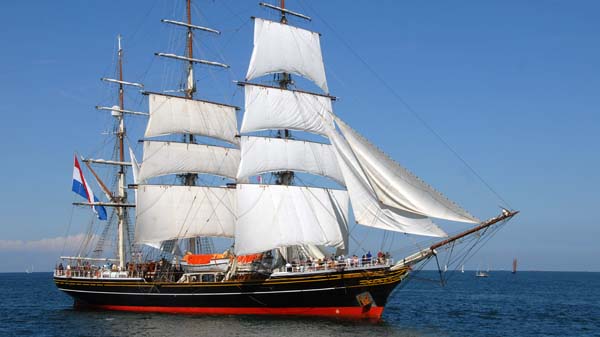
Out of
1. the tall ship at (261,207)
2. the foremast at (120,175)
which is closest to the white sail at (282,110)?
the tall ship at (261,207)

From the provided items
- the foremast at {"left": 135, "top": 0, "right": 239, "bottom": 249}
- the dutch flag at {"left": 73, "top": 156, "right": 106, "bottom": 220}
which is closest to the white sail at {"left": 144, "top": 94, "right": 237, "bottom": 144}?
the foremast at {"left": 135, "top": 0, "right": 239, "bottom": 249}

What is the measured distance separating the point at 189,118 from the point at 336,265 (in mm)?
A: 21689

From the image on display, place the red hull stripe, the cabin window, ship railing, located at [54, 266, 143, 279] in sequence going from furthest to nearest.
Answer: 1. ship railing, located at [54, 266, 143, 279]
2. the cabin window
3. the red hull stripe

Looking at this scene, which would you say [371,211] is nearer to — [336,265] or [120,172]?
[336,265]

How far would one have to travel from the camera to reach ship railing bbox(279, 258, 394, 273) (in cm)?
4408

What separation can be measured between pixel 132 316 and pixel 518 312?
30.0m

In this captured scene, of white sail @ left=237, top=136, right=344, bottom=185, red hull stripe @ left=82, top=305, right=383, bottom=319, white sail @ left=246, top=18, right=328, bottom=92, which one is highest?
white sail @ left=246, top=18, right=328, bottom=92

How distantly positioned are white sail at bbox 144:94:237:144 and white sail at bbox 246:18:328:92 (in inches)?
371

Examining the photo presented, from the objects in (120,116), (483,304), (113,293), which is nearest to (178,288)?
(113,293)

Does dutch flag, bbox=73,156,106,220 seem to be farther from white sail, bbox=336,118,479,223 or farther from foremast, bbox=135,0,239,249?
white sail, bbox=336,118,479,223

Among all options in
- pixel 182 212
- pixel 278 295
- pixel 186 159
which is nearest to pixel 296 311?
pixel 278 295

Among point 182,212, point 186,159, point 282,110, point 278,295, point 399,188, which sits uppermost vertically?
point 282,110

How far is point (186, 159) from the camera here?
5944cm

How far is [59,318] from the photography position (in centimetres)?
5262
